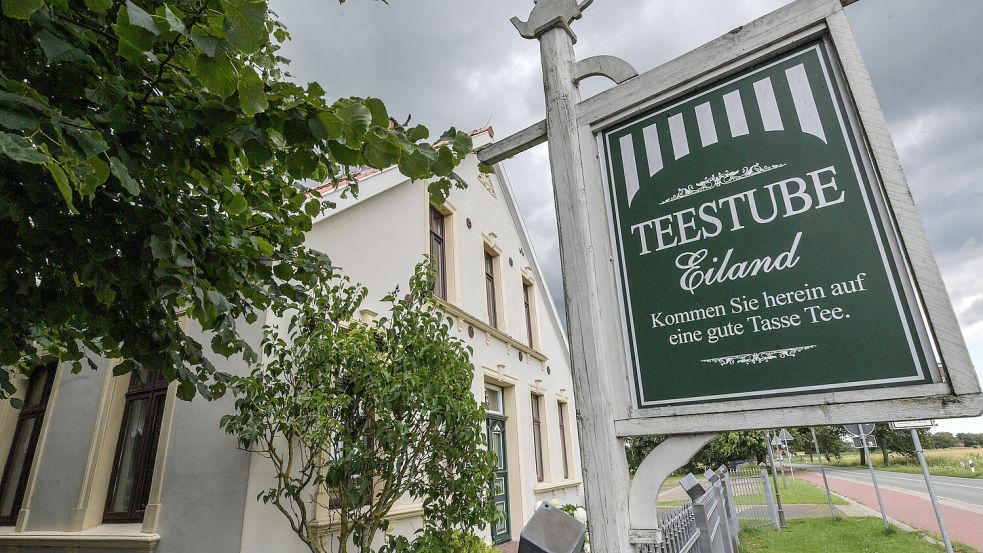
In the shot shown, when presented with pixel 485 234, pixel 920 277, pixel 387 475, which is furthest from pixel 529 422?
pixel 920 277

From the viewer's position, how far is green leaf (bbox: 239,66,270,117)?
5.42 feet

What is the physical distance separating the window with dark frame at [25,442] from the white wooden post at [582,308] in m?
9.49

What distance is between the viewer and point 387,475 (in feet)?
14.5

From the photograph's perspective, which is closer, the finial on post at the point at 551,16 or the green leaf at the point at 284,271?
the finial on post at the point at 551,16

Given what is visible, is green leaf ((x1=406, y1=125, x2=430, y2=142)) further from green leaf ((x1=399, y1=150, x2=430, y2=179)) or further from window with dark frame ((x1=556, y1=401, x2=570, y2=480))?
window with dark frame ((x1=556, y1=401, x2=570, y2=480))

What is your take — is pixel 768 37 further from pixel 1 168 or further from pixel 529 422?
pixel 529 422

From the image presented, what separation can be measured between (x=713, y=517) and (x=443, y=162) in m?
4.84

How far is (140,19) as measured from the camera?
1.48m

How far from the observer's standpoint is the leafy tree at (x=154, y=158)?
1.60m

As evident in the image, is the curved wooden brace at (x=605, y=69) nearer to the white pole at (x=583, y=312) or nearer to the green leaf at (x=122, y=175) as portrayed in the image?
the white pole at (x=583, y=312)

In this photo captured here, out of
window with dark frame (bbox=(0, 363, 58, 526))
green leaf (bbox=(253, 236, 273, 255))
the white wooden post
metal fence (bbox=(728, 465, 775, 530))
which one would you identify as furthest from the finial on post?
metal fence (bbox=(728, 465, 775, 530))

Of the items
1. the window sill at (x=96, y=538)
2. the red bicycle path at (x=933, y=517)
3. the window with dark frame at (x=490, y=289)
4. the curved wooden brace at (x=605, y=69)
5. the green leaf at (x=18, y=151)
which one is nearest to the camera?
the green leaf at (x=18, y=151)

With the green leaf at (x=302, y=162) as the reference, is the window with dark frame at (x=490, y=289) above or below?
above

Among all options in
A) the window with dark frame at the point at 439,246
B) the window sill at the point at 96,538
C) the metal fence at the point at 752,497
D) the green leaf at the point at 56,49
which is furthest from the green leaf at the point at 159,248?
the metal fence at the point at 752,497
